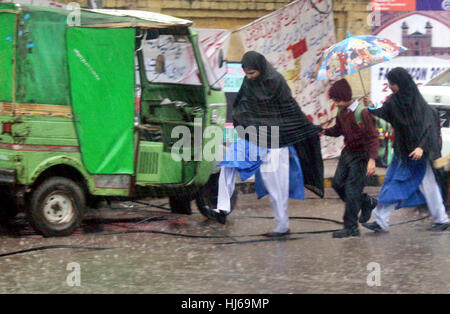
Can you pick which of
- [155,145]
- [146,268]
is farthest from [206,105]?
[146,268]

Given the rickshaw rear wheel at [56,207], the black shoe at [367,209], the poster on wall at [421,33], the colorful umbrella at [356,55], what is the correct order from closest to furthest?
1. the rickshaw rear wheel at [56,207]
2. the black shoe at [367,209]
3. the colorful umbrella at [356,55]
4. the poster on wall at [421,33]

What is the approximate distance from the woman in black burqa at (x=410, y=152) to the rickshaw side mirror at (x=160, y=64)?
2497mm

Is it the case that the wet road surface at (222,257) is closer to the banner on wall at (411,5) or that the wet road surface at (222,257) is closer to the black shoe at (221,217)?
the black shoe at (221,217)

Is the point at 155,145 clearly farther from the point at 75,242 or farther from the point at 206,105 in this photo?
the point at 75,242

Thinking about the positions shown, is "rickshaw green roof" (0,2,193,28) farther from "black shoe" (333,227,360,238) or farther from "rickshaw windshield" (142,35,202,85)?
"black shoe" (333,227,360,238)

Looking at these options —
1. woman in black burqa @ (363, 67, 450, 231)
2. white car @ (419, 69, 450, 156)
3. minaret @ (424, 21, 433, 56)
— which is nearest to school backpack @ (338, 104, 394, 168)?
white car @ (419, 69, 450, 156)

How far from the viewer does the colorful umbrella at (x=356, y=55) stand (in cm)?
1014

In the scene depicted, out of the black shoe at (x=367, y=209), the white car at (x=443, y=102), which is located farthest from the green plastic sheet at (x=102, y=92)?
the white car at (x=443, y=102)

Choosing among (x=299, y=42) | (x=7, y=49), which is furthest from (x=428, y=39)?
(x=7, y=49)

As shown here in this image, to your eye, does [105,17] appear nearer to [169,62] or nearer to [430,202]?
[169,62]

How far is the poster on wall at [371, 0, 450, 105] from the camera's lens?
1756 cm

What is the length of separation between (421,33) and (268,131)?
9.33m

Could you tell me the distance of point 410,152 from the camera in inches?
373

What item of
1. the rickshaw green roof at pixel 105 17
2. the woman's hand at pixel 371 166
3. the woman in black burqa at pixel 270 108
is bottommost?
the woman's hand at pixel 371 166
